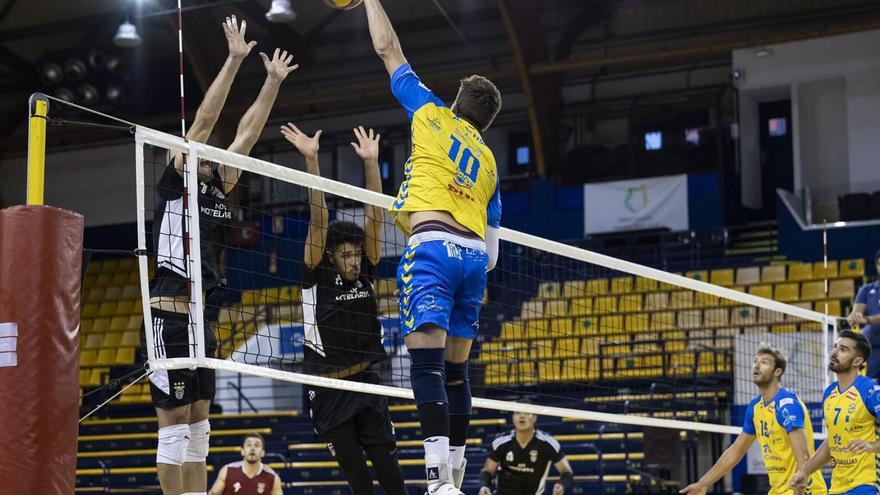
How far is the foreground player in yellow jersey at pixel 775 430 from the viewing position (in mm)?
8594

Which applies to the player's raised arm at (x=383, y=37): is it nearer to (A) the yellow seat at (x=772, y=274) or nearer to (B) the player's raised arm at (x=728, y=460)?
(B) the player's raised arm at (x=728, y=460)

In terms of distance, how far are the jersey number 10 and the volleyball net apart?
2.48ft

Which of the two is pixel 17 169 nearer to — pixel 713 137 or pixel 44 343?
pixel 713 137

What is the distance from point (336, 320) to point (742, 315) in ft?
44.0

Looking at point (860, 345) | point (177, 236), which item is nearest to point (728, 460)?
point (860, 345)

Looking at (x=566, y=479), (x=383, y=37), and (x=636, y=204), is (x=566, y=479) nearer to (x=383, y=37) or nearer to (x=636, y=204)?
(x=383, y=37)

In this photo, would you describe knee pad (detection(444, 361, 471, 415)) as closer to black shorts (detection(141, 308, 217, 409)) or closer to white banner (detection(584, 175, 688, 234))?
black shorts (detection(141, 308, 217, 409))

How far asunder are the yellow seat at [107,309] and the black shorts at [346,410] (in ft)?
64.2

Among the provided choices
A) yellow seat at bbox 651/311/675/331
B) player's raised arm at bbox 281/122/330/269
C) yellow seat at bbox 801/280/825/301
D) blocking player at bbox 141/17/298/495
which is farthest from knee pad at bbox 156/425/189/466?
yellow seat at bbox 801/280/825/301

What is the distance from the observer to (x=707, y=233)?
73.8 ft

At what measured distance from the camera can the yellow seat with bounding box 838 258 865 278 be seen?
63.0ft

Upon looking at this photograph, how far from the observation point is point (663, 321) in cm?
1912

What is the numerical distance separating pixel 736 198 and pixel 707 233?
1.73m

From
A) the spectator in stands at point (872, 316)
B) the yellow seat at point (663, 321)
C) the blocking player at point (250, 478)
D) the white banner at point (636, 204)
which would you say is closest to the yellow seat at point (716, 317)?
the yellow seat at point (663, 321)
